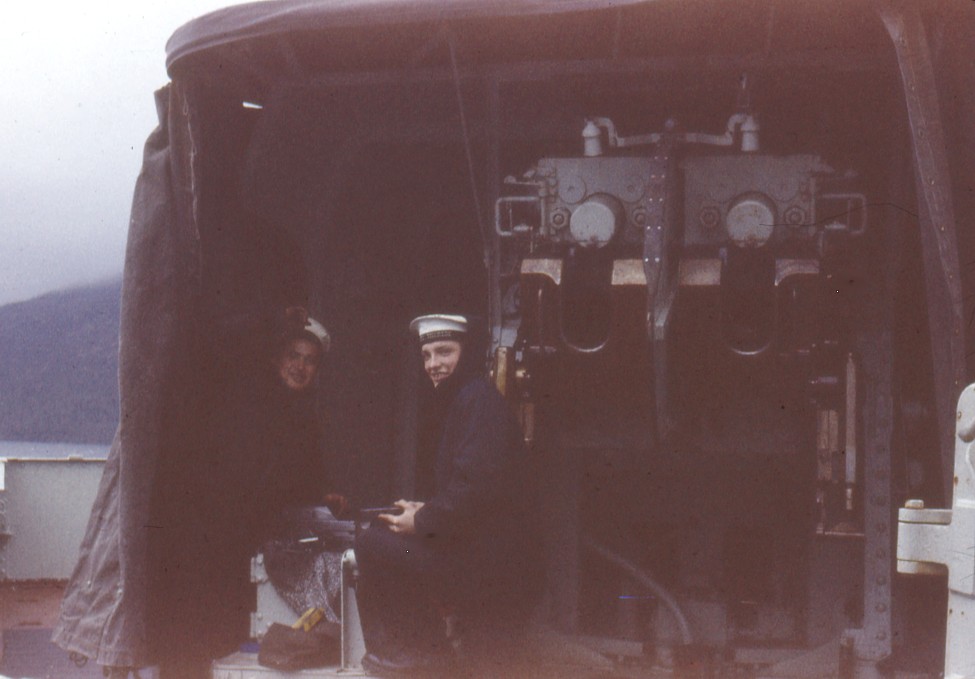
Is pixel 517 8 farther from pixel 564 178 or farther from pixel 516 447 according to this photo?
pixel 516 447

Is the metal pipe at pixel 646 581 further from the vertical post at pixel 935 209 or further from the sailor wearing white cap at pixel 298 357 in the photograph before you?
the vertical post at pixel 935 209

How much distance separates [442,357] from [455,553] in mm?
752

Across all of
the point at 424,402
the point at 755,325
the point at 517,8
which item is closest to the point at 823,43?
the point at 755,325

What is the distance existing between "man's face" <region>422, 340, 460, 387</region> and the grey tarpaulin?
1.00 metres

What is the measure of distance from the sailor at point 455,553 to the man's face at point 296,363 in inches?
40.7

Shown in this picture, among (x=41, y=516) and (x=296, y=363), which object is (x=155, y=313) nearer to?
(x=296, y=363)

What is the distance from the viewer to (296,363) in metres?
5.04

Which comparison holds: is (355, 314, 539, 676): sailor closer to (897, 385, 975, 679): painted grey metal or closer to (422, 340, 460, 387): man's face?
(422, 340, 460, 387): man's face

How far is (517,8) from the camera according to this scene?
4.02 metres

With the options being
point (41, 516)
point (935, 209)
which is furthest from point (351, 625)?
point (935, 209)

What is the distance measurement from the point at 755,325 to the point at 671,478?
3.19ft

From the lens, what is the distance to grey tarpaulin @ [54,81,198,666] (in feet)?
14.0

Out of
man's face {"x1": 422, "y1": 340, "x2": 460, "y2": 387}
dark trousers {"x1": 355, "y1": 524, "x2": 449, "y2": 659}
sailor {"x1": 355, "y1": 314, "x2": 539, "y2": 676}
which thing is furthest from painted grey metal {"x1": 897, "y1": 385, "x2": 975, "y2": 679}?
man's face {"x1": 422, "y1": 340, "x2": 460, "y2": 387}

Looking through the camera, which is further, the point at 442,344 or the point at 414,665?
the point at 442,344
